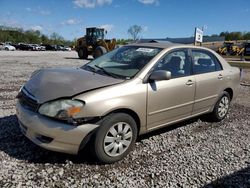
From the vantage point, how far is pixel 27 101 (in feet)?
11.7

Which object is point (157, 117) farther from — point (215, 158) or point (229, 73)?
point (229, 73)

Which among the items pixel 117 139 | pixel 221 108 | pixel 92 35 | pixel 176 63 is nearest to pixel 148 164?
pixel 117 139

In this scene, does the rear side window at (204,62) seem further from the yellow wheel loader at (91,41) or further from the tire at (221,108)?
the yellow wheel loader at (91,41)

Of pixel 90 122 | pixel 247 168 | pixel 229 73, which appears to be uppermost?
pixel 229 73

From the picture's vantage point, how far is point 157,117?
4.11 m

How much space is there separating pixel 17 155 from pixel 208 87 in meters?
3.47

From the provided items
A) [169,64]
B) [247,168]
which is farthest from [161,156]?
[169,64]

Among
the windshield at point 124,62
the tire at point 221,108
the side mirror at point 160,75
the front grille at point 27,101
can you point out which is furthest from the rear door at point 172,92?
the front grille at point 27,101

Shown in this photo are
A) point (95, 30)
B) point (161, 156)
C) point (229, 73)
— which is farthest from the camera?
point (95, 30)

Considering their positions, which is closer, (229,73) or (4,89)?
(229,73)

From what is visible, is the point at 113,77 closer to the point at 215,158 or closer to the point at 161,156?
the point at 161,156

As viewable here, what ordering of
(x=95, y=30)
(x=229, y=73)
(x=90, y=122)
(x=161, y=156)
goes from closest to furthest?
(x=90, y=122) → (x=161, y=156) → (x=229, y=73) → (x=95, y=30)

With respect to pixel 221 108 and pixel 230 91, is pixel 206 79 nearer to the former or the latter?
pixel 221 108

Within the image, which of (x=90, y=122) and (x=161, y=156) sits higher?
(x=90, y=122)
